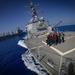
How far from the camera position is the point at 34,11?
2955 centimetres

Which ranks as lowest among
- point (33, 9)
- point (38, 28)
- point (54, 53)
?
point (54, 53)

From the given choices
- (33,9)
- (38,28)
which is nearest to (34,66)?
(38,28)

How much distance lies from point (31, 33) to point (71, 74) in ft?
69.3

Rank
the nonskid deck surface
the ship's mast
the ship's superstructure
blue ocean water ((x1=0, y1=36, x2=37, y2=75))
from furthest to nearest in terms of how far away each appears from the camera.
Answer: the ship's mast → the ship's superstructure → blue ocean water ((x1=0, y1=36, x2=37, y2=75)) → the nonskid deck surface

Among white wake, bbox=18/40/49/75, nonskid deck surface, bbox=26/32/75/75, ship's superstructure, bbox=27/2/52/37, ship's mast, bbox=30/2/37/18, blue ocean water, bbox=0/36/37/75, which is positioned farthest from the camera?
ship's mast, bbox=30/2/37/18

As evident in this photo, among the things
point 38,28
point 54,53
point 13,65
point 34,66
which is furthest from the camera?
point 38,28

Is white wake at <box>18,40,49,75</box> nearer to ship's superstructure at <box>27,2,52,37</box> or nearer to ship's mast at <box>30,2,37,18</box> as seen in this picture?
ship's superstructure at <box>27,2,52,37</box>

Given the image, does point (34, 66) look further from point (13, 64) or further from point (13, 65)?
point (13, 64)

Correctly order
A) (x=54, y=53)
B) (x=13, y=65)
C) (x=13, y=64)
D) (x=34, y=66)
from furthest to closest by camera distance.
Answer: (x=13, y=64)
(x=13, y=65)
(x=34, y=66)
(x=54, y=53)

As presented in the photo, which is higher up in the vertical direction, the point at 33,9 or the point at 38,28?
the point at 33,9

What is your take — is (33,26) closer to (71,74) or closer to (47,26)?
(47,26)

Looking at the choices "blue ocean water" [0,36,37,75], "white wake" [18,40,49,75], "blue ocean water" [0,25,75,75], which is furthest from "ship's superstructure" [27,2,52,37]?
"white wake" [18,40,49,75]

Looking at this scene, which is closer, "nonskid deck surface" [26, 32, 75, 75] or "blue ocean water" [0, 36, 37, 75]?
"nonskid deck surface" [26, 32, 75, 75]

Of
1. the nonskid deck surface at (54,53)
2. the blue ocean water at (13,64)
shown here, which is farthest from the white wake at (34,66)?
the nonskid deck surface at (54,53)
